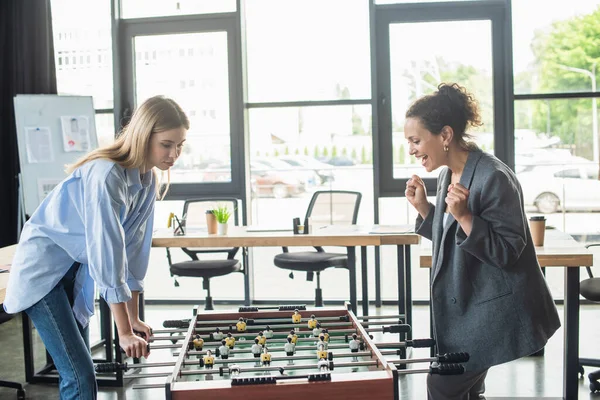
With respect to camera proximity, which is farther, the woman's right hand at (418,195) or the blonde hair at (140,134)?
the woman's right hand at (418,195)

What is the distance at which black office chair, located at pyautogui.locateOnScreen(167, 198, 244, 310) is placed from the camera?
203 inches

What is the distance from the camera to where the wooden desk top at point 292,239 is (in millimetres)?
4375

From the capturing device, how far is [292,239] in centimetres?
448

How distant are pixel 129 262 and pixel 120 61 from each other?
4073mm

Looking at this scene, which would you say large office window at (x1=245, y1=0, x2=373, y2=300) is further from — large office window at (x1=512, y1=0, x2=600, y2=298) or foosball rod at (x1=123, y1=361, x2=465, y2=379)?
foosball rod at (x1=123, y1=361, x2=465, y2=379)

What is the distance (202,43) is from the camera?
6.15 metres

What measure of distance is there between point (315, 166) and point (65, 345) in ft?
13.1

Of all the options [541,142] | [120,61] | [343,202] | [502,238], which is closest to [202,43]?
[120,61]

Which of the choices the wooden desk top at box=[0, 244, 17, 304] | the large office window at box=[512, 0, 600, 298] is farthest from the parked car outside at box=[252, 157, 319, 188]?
the wooden desk top at box=[0, 244, 17, 304]

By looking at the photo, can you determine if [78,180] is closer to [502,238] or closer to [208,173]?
[502,238]

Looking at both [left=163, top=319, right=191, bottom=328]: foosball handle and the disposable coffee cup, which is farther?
the disposable coffee cup

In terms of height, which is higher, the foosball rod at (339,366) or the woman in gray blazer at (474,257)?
the woman in gray blazer at (474,257)

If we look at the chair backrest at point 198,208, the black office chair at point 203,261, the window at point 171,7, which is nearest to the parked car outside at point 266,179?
the black office chair at point 203,261

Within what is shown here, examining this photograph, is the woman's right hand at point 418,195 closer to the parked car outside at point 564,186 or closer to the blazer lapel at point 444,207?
the blazer lapel at point 444,207
